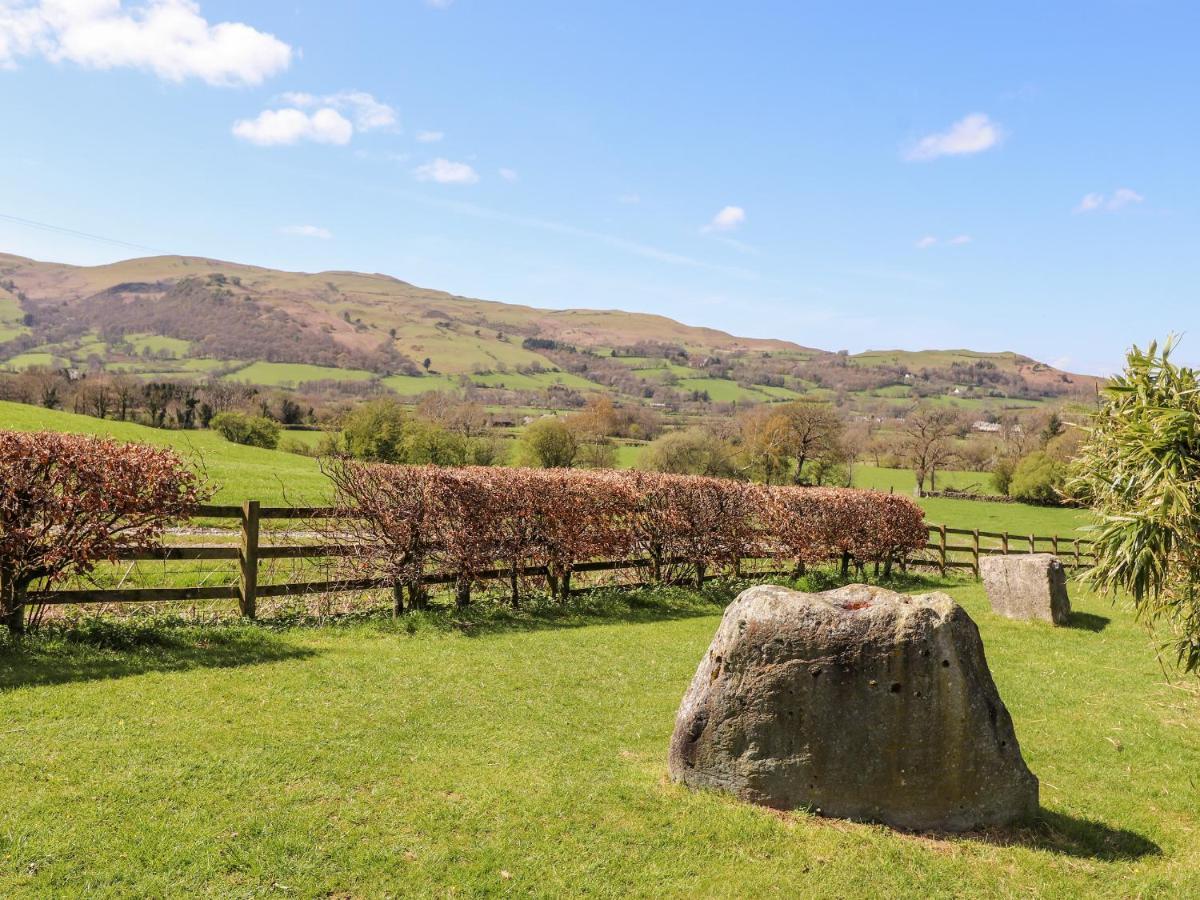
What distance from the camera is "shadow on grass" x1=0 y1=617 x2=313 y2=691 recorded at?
792cm

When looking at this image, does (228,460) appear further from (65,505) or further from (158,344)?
(158,344)

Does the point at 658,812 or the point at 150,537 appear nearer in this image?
the point at 658,812

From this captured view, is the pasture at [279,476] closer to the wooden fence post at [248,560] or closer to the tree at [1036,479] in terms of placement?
the wooden fence post at [248,560]

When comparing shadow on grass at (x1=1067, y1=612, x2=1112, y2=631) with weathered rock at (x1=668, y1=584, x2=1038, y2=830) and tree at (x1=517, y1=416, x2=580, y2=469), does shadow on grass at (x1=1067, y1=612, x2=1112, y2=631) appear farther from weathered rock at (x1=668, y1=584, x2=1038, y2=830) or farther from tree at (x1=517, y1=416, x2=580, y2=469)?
tree at (x1=517, y1=416, x2=580, y2=469)

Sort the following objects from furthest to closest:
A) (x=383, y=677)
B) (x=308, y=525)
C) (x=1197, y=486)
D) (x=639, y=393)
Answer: (x=639, y=393) → (x=308, y=525) → (x=383, y=677) → (x=1197, y=486)

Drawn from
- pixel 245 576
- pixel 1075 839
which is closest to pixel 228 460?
pixel 245 576

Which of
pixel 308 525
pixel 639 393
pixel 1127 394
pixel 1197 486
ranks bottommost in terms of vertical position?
pixel 308 525

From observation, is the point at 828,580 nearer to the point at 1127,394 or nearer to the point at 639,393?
the point at 1127,394

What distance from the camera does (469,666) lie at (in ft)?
31.9

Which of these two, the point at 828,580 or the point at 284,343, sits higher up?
the point at 284,343

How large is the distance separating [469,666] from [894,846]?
5.78 metres

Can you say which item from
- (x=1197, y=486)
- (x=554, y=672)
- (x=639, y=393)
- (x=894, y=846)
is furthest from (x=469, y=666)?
(x=639, y=393)

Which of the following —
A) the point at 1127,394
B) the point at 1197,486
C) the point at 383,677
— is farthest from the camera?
the point at 383,677

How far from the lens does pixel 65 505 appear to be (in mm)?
8836
